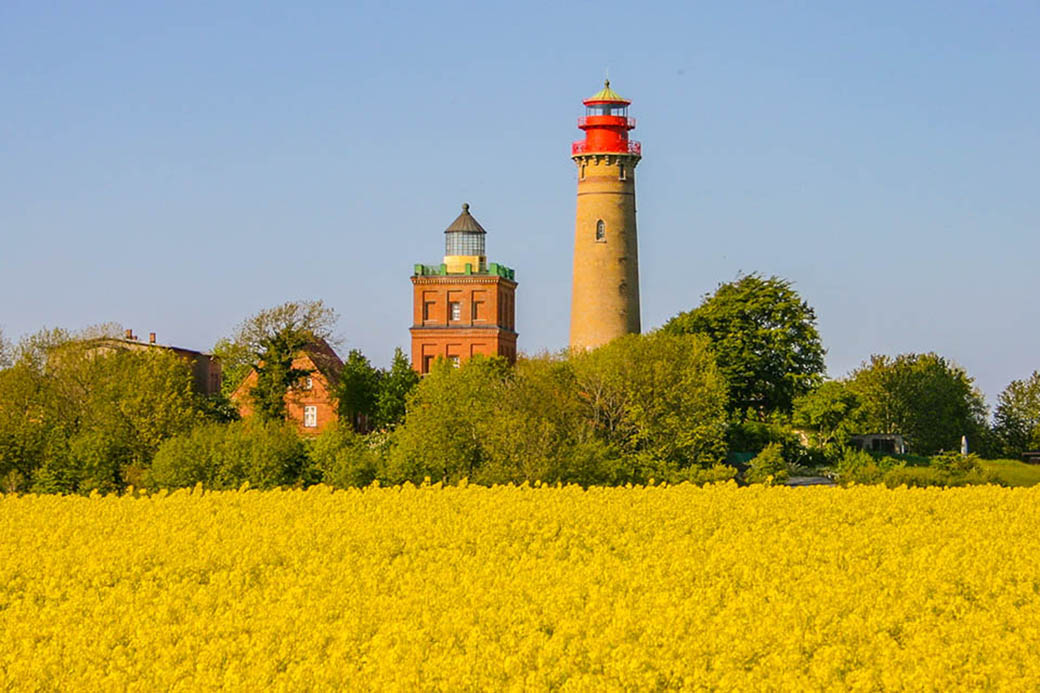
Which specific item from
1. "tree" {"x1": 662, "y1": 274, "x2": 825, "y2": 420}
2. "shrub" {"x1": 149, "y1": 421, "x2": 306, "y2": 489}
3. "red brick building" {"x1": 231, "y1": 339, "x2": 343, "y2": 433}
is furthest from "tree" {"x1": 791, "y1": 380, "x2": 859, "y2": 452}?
"shrub" {"x1": 149, "y1": 421, "x2": 306, "y2": 489}

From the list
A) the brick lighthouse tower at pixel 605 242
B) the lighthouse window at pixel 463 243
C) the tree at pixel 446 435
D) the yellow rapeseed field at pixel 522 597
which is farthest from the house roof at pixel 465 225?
the yellow rapeseed field at pixel 522 597

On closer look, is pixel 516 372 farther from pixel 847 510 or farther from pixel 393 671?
pixel 393 671

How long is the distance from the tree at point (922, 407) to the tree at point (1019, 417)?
1.82 m

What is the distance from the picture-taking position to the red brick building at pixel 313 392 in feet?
322

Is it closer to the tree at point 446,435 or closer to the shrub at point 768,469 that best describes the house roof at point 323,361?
the tree at point 446,435

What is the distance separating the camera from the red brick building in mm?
98250

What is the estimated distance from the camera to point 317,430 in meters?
102

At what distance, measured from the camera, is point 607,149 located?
94.4 metres

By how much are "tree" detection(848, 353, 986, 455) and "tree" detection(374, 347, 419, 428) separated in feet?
96.7

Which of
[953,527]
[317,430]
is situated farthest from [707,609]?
[317,430]

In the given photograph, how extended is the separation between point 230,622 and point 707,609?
664cm

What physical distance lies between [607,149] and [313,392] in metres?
23.5

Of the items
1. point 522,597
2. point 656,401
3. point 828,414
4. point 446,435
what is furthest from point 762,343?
point 522,597

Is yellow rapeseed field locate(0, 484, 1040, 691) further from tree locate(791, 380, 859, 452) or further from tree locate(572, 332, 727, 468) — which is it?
tree locate(791, 380, 859, 452)
